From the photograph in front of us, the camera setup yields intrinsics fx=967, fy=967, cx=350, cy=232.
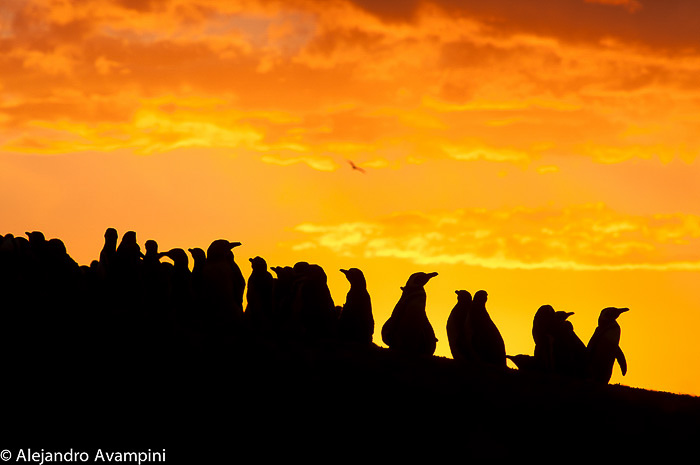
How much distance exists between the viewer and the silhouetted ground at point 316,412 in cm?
1393

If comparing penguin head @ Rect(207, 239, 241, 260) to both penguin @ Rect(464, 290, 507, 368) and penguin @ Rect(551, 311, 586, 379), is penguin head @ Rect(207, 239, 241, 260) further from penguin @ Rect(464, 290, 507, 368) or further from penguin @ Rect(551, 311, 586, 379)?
penguin @ Rect(551, 311, 586, 379)

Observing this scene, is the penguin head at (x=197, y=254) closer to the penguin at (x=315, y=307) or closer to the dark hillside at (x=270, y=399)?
the penguin at (x=315, y=307)

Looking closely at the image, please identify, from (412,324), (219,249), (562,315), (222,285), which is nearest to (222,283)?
(222,285)

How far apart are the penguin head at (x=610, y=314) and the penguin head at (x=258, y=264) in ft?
28.9

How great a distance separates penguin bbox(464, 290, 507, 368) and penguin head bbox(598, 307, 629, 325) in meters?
3.20

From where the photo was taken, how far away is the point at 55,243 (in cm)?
2228

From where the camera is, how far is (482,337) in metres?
23.3

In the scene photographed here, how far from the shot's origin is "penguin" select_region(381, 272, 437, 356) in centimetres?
2266

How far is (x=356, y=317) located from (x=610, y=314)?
6.86 m

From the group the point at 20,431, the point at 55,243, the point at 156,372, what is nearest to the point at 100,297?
the point at 55,243

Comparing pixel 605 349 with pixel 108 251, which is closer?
pixel 108 251

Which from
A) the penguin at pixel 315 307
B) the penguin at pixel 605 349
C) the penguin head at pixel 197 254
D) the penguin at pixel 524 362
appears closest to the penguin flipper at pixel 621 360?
the penguin at pixel 605 349

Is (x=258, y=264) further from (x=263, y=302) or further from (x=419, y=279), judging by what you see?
(x=419, y=279)

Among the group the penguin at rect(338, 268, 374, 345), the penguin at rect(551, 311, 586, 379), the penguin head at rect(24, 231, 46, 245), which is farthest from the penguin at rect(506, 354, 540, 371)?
the penguin head at rect(24, 231, 46, 245)
